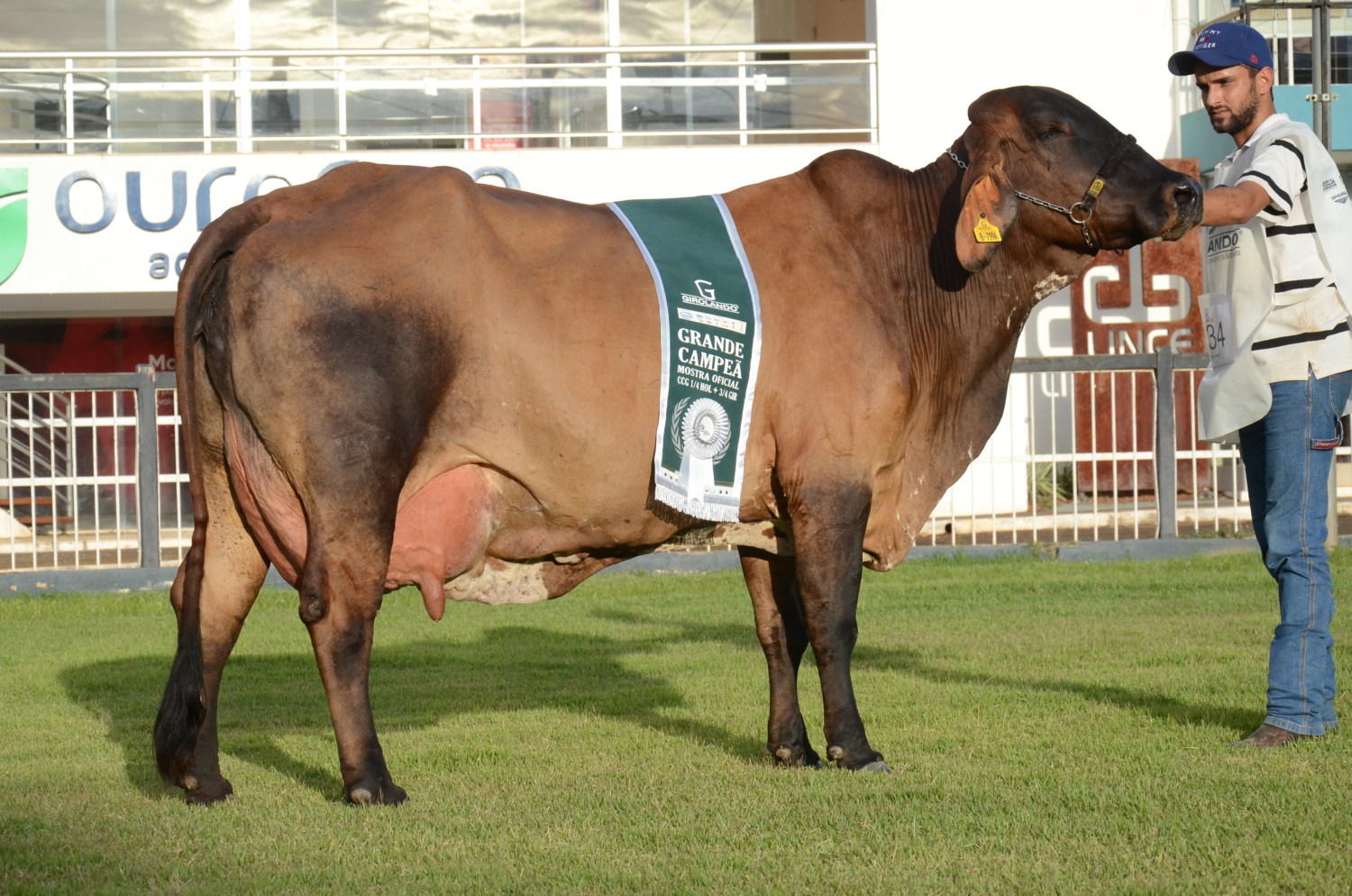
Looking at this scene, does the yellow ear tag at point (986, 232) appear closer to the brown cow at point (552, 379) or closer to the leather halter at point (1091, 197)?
the brown cow at point (552, 379)

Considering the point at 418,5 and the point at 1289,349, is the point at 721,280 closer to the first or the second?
the point at 1289,349

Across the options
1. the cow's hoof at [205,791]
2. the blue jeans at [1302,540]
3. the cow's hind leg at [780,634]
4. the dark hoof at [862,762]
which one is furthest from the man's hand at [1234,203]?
the cow's hoof at [205,791]

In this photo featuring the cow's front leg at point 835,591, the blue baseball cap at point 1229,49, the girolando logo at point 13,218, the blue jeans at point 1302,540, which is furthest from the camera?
the girolando logo at point 13,218

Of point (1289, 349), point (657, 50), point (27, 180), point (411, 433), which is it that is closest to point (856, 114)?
point (657, 50)

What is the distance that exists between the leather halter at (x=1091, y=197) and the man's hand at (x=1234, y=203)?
334 mm

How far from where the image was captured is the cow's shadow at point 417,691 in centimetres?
594

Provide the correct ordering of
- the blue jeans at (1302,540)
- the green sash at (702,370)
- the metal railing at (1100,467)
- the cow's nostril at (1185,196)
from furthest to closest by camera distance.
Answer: the metal railing at (1100,467), the blue jeans at (1302,540), the cow's nostril at (1185,196), the green sash at (702,370)

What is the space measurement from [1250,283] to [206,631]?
13.3 ft

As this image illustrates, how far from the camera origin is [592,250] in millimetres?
5121

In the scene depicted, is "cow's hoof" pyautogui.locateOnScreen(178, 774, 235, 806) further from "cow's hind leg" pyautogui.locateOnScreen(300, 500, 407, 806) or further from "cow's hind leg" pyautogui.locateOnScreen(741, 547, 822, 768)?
"cow's hind leg" pyautogui.locateOnScreen(741, 547, 822, 768)

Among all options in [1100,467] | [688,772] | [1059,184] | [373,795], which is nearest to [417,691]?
[688,772]

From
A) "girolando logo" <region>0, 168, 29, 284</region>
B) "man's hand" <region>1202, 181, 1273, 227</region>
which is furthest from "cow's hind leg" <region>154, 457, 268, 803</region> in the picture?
"girolando logo" <region>0, 168, 29, 284</region>

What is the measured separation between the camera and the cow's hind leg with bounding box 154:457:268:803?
16.1ft

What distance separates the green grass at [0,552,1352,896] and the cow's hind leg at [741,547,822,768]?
0.19 metres
